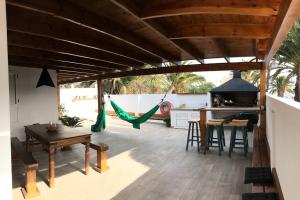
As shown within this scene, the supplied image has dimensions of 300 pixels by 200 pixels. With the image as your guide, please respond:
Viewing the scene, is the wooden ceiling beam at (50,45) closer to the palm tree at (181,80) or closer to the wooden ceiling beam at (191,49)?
the wooden ceiling beam at (191,49)

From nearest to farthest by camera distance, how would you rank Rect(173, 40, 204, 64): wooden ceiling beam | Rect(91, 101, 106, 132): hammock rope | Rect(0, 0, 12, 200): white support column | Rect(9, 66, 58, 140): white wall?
Rect(0, 0, 12, 200): white support column
Rect(173, 40, 204, 64): wooden ceiling beam
Rect(9, 66, 58, 140): white wall
Rect(91, 101, 106, 132): hammock rope

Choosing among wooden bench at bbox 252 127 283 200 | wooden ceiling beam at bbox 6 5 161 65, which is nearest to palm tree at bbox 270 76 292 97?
wooden bench at bbox 252 127 283 200

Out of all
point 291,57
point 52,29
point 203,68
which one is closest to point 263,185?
point 52,29

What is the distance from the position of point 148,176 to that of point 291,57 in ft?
18.0

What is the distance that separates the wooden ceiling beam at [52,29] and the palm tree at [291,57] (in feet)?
15.4

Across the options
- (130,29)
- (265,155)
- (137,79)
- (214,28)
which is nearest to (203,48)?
(214,28)

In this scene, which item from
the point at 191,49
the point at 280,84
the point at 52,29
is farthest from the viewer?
the point at 280,84

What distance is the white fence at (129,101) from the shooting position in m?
9.70

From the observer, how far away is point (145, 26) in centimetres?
344

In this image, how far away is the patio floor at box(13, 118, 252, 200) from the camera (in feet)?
10.6

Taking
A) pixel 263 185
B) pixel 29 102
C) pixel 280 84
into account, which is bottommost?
pixel 263 185

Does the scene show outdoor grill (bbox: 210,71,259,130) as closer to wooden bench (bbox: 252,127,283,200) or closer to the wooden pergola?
wooden bench (bbox: 252,127,283,200)

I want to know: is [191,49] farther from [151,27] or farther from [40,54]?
[40,54]

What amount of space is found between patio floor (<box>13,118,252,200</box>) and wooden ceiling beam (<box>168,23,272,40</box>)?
1995 millimetres
